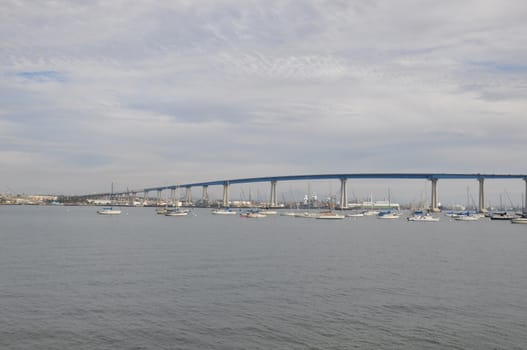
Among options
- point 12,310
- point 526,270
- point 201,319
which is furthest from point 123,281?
point 526,270

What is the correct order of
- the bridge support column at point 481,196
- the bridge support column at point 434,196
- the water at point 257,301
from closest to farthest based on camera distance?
1. the water at point 257,301
2. the bridge support column at point 434,196
3. the bridge support column at point 481,196

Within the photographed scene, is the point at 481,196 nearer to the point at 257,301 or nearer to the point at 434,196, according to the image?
the point at 434,196

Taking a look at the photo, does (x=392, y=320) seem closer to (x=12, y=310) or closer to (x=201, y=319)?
(x=201, y=319)

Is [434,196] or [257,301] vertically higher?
[434,196]

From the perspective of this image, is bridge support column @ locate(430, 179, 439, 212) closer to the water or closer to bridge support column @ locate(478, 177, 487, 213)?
bridge support column @ locate(478, 177, 487, 213)

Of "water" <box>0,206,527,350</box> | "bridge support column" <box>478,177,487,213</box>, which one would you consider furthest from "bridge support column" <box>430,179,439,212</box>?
"water" <box>0,206,527,350</box>

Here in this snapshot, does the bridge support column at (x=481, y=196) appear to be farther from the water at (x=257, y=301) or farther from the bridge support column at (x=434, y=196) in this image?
Result: the water at (x=257, y=301)

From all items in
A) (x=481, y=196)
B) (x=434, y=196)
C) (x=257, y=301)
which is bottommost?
(x=257, y=301)

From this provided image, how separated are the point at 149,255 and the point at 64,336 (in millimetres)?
23272

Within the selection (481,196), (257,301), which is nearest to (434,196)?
(481,196)

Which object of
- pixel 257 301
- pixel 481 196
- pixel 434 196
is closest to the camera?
pixel 257 301

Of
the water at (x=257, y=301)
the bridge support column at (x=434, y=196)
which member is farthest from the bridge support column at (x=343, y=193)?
the water at (x=257, y=301)

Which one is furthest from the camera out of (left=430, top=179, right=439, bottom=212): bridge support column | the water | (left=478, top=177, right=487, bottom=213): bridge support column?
(left=478, top=177, right=487, bottom=213): bridge support column

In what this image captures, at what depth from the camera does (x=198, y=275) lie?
30.4m
